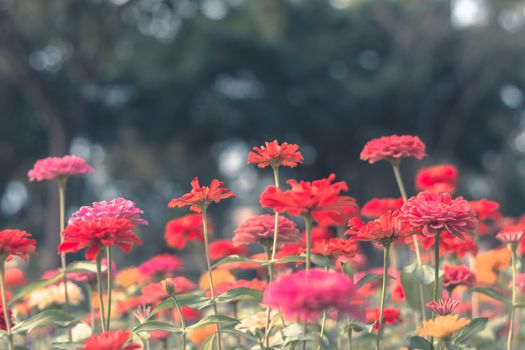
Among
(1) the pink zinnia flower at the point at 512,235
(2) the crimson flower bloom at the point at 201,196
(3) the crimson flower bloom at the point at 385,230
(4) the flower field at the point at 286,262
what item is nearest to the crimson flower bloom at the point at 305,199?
(4) the flower field at the point at 286,262

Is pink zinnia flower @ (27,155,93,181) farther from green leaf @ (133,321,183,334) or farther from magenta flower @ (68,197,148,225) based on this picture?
green leaf @ (133,321,183,334)

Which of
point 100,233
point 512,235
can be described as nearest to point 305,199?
point 100,233

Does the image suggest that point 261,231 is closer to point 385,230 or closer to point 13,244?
point 385,230

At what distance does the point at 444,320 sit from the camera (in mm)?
1287

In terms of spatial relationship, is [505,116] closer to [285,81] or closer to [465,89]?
[465,89]

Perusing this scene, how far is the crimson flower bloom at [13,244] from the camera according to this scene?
1.33 metres

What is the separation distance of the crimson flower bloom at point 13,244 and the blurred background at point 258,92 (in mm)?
9644

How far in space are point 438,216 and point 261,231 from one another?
14.6 inches

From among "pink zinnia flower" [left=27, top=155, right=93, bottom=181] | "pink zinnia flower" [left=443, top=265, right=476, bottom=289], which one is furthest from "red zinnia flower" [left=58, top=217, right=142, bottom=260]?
"pink zinnia flower" [left=443, top=265, right=476, bottom=289]

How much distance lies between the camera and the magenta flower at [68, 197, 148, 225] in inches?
53.8

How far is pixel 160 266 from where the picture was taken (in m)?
2.06

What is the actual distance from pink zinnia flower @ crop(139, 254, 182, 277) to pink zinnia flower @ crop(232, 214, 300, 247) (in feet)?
1.86

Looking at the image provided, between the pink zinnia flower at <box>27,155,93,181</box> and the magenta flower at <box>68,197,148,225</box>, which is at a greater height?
the pink zinnia flower at <box>27,155,93,181</box>

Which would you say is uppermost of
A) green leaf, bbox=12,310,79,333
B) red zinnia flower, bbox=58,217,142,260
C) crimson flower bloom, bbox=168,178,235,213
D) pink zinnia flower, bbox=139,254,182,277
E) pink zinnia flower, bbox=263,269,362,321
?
pink zinnia flower, bbox=139,254,182,277
